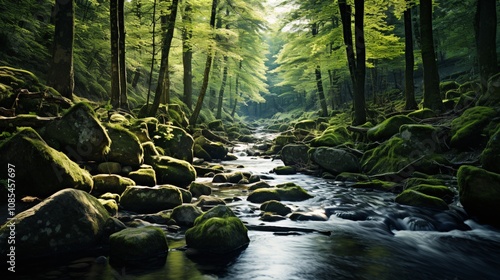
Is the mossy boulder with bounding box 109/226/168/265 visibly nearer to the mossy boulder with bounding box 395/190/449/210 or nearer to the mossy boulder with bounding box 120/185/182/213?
the mossy boulder with bounding box 120/185/182/213

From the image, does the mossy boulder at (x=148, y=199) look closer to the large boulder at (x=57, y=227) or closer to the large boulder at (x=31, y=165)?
the large boulder at (x=31, y=165)

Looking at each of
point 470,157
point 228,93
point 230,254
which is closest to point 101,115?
point 230,254

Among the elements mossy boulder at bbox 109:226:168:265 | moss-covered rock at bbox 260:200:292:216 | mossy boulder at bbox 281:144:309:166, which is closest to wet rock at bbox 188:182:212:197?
moss-covered rock at bbox 260:200:292:216

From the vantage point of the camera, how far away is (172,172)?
31.0 ft

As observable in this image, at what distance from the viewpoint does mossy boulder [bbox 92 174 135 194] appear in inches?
283

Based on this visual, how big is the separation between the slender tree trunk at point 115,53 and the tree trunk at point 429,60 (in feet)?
37.3

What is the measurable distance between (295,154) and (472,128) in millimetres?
6626

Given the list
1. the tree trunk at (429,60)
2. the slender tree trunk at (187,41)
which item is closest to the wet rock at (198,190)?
the slender tree trunk at (187,41)

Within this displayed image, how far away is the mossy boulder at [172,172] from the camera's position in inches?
367

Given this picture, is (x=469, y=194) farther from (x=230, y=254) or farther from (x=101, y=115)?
(x=101, y=115)

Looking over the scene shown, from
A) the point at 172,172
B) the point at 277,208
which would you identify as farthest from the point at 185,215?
the point at 172,172

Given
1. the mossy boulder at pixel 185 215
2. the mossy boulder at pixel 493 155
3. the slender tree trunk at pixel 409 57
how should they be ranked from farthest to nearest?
the slender tree trunk at pixel 409 57 → the mossy boulder at pixel 493 155 → the mossy boulder at pixel 185 215

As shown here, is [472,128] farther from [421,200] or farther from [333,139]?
[333,139]

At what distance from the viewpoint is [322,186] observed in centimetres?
1014
